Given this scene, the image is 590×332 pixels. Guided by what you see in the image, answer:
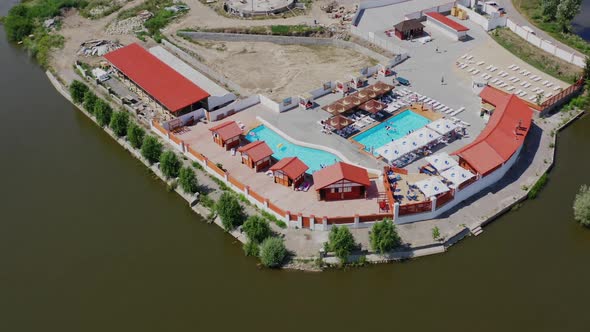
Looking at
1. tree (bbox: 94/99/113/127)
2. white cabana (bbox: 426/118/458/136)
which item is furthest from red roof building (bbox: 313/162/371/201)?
tree (bbox: 94/99/113/127)

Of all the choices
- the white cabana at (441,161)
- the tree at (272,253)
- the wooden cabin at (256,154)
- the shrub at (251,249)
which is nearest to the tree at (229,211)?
the shrub at (251,249)

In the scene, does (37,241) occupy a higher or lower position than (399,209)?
lower

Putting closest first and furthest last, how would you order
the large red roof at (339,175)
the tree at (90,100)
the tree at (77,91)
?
the large red roof at (339,175) < the tree at (90,100) < the tree at (77,91)

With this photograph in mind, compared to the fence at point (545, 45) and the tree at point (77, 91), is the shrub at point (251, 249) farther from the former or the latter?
the fence at point (545, 45)

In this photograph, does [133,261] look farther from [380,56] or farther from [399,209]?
[380,56]

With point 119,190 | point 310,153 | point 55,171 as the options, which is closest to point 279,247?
point 310,153
